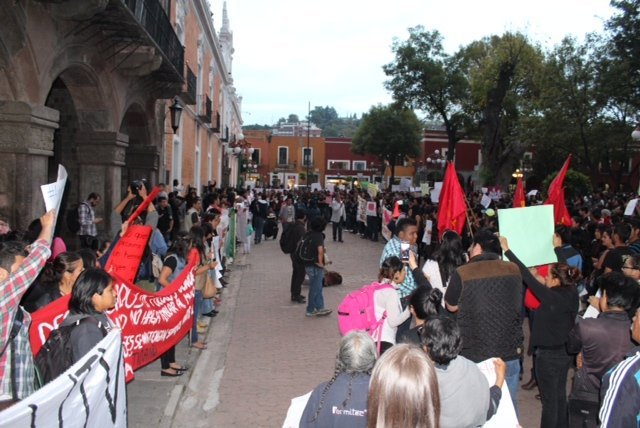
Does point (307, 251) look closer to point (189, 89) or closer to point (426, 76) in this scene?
point (189, 89)

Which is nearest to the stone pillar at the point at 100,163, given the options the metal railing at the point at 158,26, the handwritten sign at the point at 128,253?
the metal railing at the point at 158,26

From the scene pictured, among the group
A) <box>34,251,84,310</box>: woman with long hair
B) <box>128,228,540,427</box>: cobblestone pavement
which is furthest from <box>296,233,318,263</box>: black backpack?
<box>34,251,84,310</box>: woman with long hair

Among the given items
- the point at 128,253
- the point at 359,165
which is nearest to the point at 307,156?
the point at 359,165

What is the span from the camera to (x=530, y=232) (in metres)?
6.28

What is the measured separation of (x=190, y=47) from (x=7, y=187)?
58.0 feet

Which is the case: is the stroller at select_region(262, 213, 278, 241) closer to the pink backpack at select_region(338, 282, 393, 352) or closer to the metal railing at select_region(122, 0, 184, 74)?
the metal railing at select_region(122, 0, 184, 74)

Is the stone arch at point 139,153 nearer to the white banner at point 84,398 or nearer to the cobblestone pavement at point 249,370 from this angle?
the cobblestone pavement at point 249,370

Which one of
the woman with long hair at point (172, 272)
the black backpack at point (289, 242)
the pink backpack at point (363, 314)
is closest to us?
the pink backpack at point (363, 314)

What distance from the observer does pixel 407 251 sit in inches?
253

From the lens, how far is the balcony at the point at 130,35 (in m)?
9.88

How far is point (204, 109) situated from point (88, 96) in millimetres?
16797

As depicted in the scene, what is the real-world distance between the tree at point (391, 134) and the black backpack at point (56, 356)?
57156 mm

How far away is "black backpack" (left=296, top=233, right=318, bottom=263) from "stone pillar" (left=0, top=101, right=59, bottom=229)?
4231mm

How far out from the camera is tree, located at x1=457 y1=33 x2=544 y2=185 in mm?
32147
